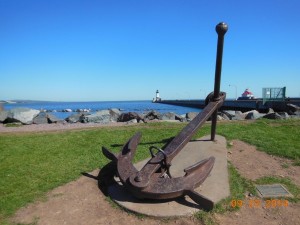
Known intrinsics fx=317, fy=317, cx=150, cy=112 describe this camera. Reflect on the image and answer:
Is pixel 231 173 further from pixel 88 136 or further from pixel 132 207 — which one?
pixel 88 136

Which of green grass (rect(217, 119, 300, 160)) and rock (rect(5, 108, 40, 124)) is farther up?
green grass (rect(217, 119, 300, 160))

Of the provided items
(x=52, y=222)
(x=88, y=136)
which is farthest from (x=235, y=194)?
(x=88, y=136)

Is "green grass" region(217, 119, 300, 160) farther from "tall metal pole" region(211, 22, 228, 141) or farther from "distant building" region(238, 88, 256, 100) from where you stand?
"distant building" region(238, 88, 256, 100)

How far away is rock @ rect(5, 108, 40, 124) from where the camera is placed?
13.8 meters

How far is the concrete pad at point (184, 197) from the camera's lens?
365 centimetres

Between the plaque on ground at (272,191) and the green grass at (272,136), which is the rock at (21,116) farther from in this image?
the plaque on ground at (272,191)

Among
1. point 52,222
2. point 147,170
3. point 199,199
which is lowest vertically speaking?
point 52,222

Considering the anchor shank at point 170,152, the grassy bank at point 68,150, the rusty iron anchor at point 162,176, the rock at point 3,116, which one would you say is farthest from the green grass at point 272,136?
the rock at point 3,116

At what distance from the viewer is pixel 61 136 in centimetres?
830

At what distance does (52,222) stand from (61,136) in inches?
194

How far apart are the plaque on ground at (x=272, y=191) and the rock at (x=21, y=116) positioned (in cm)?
1170

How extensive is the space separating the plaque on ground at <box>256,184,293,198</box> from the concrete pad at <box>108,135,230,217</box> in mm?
441
